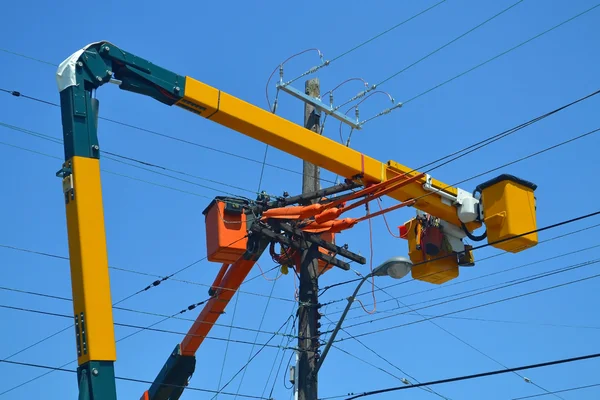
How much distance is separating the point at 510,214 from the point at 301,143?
3192 mm

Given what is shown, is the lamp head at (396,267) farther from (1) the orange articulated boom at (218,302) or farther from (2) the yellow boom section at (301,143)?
(1) the orange articulated boom at (218,302)

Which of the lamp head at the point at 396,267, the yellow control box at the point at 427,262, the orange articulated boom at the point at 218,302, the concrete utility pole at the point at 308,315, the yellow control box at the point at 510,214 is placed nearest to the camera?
the yellow control box at the point at 510,214

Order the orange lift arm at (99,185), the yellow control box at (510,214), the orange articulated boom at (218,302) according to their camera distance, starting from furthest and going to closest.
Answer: the orange articulated boom at (218,302) → the yellow control box at (510,214) → the orange lift arm at (99,185)

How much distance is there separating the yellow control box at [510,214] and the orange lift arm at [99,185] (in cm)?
1

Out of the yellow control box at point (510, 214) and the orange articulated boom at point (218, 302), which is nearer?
the yellow control box at point (510, 214)

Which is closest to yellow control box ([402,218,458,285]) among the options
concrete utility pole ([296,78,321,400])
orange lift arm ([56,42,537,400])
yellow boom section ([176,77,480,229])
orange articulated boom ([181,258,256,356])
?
orange lift arm ([56,42,537,400])

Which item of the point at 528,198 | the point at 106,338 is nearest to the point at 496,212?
the point at 528,198

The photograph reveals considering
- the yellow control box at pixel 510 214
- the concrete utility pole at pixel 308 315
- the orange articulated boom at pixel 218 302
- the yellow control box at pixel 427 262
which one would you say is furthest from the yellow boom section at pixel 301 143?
the orange articulated boom at pixel 218 302

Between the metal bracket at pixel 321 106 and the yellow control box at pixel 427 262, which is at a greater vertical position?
the metal bracket at pixel 321 106

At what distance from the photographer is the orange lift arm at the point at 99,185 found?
470 inches

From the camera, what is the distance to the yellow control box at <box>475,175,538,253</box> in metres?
14.9

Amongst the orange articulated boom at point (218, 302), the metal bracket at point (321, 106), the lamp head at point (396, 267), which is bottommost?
the lamp head at point (396, 267)

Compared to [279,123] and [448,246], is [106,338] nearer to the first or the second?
[279,123]

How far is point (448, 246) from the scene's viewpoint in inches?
648
